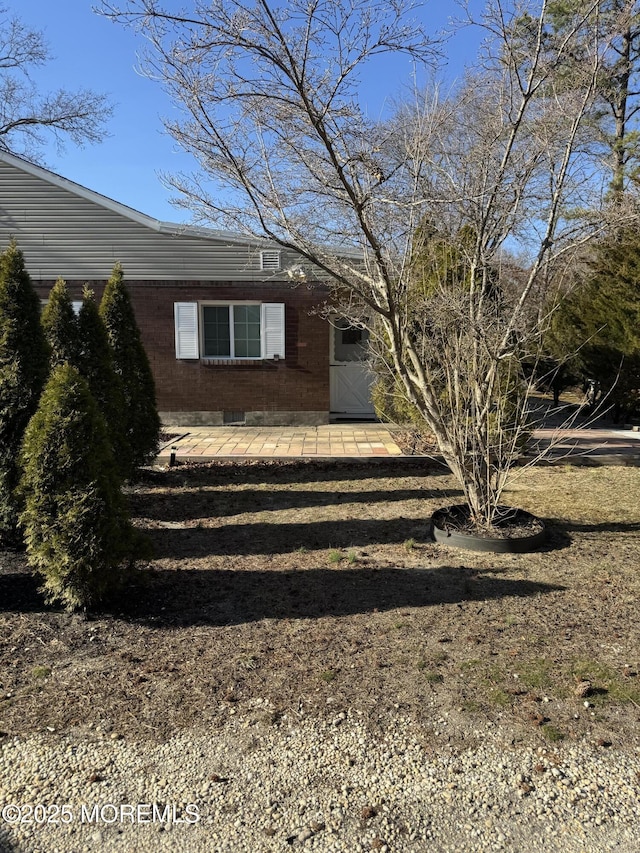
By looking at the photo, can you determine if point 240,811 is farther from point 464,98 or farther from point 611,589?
point 464,98

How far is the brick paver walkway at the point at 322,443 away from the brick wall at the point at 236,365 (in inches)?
22.4

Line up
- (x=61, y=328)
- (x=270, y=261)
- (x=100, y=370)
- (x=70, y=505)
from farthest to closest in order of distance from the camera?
(x=270, y=261), (x=100, y=370), (x=61, y=328), (x=70, y=505)

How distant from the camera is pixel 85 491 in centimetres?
351

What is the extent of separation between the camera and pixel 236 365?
11.5 meters

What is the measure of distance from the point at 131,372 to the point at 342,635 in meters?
5.23

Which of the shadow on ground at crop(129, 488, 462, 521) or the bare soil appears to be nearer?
the bare soil

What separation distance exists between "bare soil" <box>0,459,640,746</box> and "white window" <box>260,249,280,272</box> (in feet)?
21.8

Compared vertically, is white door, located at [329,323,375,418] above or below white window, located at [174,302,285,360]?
below

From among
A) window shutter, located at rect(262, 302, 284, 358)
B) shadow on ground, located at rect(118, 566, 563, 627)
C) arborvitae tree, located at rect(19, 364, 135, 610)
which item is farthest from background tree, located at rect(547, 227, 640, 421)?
arborvitae tree, located at rect(19, 364, 135, 610)

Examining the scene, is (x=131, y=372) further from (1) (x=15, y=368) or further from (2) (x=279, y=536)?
(2) (x=279, y=536)

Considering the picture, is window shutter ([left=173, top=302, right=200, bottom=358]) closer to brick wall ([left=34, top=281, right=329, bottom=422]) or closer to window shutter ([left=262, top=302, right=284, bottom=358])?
brick wall ([left=34, top=281, right=329, bottom=422])

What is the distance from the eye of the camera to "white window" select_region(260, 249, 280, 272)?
11.2 metres

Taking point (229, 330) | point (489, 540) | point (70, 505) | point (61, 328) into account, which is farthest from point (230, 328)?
point (70, 505)

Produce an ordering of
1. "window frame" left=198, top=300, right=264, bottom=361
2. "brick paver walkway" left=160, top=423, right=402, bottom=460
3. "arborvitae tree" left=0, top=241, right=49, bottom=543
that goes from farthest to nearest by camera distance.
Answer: "window frame" left=198, top=300, right=264, bottom=361 → "brick paver walkway" left=160, top=423, right=402, bottom=460 → "arborvitae tree" left=0, top=241, right=49, bottom=543
